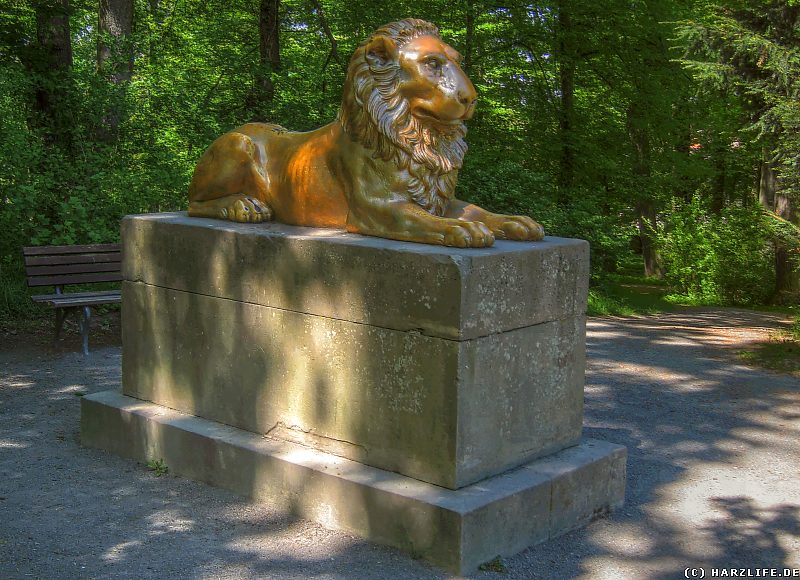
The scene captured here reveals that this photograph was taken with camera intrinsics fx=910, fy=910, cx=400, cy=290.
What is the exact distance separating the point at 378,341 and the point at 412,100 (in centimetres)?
128

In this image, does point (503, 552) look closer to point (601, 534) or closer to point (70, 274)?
point (601, 534)

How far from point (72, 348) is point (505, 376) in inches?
228

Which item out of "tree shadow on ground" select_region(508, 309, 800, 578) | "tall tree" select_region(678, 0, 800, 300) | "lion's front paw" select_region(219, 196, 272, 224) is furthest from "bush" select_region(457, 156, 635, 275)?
"lion's front paw" select_region(219, 196, 272, 224)

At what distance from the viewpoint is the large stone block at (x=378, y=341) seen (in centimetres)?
431

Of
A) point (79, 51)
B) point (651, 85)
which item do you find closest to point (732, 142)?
point (651, 85)

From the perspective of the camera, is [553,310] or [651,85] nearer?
[553,310]

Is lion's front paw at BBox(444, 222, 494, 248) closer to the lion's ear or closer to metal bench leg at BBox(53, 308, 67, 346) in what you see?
the lion's ear

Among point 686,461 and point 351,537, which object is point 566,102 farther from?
point 351,537

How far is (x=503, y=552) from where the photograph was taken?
169 inches

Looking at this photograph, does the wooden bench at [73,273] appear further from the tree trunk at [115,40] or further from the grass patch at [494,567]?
the grass patch at [494,567]

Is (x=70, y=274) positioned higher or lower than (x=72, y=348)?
higher

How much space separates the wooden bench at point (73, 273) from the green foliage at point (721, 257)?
1066 cm

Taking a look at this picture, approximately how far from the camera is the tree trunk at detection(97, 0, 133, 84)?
12.7 m

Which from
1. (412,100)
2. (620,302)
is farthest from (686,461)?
(620,302)
